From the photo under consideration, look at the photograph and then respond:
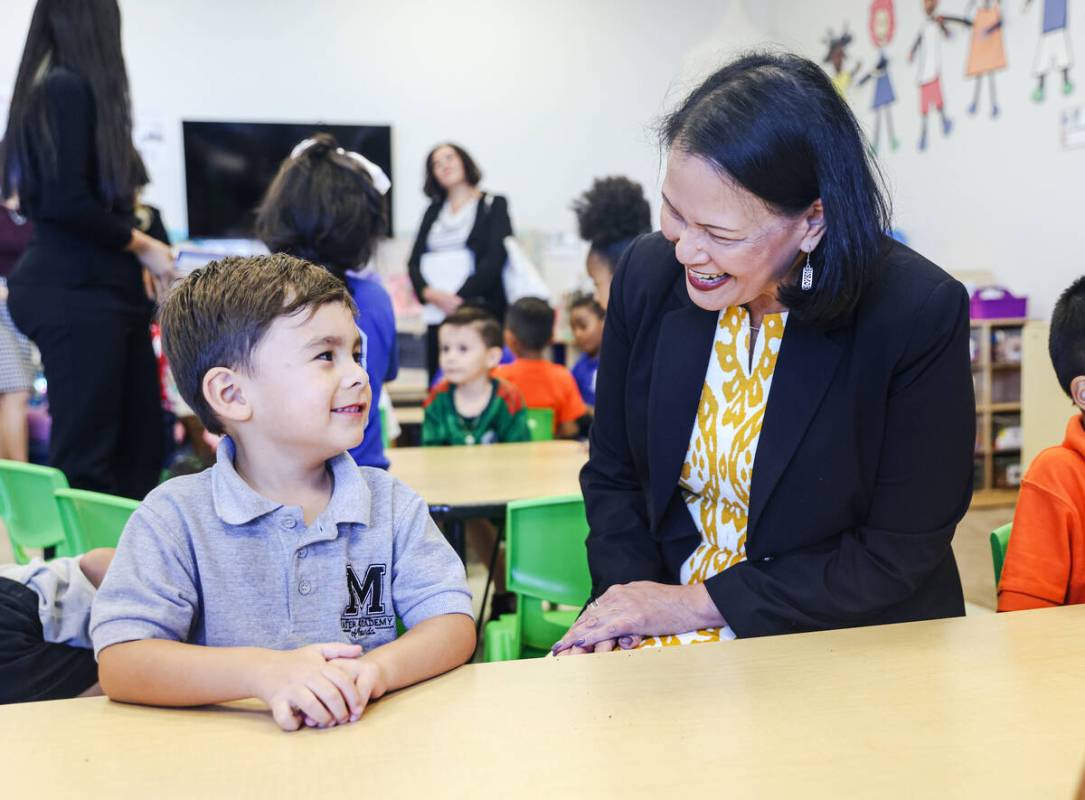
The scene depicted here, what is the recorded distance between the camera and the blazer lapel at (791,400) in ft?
4.24

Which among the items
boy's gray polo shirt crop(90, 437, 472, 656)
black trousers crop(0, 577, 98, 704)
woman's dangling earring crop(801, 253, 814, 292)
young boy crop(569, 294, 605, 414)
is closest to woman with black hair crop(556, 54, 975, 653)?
woman's dangling earring crop(801, 253, 814, 292)

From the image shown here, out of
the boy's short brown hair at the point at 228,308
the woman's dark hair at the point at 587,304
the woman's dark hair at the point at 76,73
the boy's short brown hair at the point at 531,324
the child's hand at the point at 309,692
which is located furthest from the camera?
the woman's dark hair at the point at 587,304

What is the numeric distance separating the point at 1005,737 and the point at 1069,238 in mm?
4462

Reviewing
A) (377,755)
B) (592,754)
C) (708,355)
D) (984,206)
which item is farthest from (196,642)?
(984,206)

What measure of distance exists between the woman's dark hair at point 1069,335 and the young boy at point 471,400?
194cm

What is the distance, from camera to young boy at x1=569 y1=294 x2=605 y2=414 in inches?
163

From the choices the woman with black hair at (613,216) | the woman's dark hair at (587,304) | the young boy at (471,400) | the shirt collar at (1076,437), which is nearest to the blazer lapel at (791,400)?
the shirt collar at (1076,437)

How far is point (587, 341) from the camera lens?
437cm

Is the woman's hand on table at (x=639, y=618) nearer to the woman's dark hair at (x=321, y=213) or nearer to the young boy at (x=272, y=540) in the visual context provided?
the young boy at (x=272, y=540)

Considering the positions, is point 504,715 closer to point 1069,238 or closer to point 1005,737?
point 1005,737

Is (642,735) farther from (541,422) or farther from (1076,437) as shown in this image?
(541,422)

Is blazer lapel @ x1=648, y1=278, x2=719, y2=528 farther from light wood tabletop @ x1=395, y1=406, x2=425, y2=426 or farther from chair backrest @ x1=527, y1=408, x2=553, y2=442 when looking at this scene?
light wood tabletop @ x1=395, y1=406, x2=425, y2=426

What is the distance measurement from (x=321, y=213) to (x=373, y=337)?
30cm

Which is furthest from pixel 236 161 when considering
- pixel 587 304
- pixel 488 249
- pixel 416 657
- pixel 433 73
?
pixel 416 657
